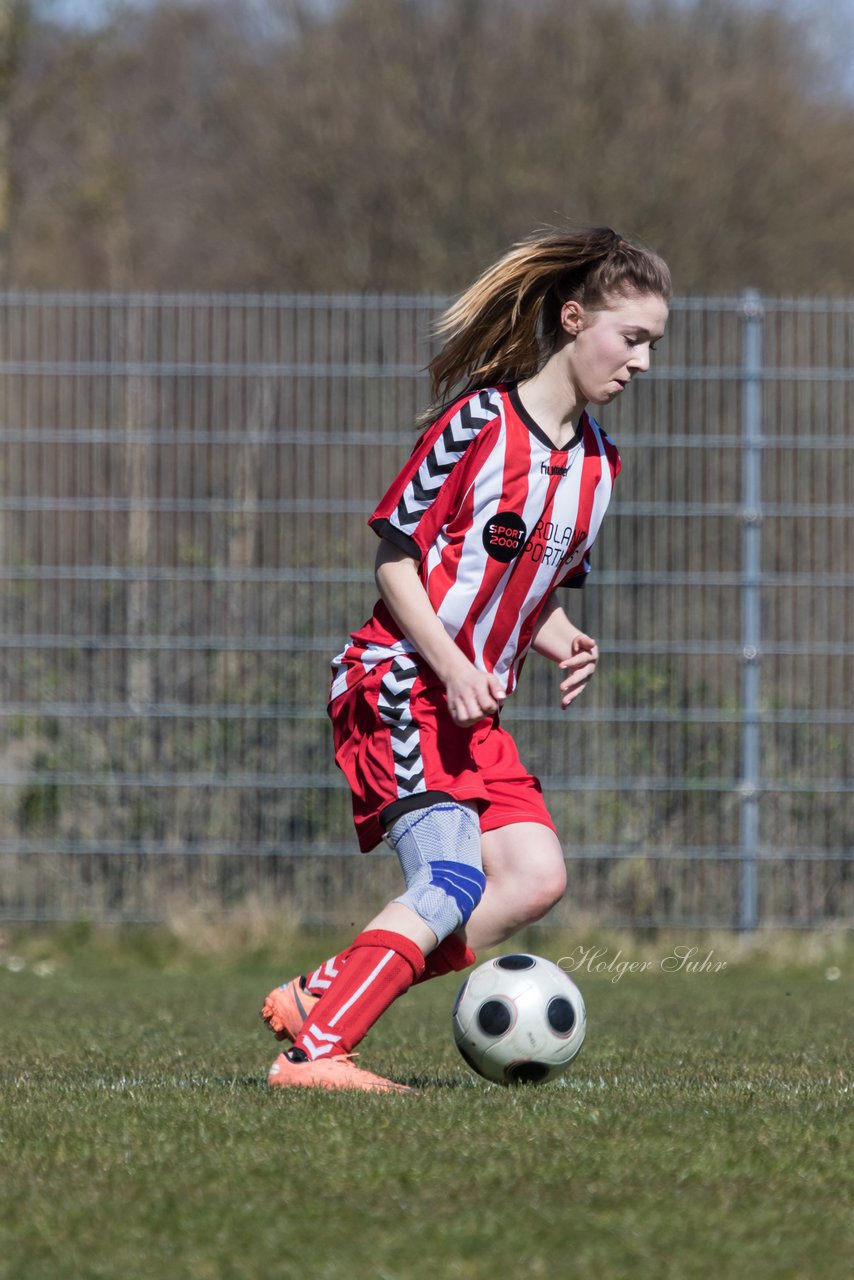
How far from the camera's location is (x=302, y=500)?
9.17 metres

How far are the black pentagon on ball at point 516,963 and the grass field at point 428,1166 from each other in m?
0.28

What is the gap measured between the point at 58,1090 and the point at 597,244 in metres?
2.34

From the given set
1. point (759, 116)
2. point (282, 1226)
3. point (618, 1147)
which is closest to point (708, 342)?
point (618, 1147)

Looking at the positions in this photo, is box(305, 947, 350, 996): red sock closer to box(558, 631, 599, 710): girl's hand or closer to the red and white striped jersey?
the red and white striped jersey

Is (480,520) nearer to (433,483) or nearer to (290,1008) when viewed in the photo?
(433,483)

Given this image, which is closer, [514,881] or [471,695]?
[471,695]

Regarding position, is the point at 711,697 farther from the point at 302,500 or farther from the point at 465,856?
the point at 465,856

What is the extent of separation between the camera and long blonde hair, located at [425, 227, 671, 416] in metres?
4.52

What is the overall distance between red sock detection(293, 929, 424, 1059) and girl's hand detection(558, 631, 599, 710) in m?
0.75

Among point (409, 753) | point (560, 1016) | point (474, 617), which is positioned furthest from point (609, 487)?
point (560, 1016)

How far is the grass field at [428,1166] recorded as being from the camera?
2582mm

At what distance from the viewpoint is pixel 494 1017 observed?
422 centimetres

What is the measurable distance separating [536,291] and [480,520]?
2.06ft

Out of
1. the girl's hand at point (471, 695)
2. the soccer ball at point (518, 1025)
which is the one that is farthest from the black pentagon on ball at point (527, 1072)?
the girl's hand at point (471, 695)
